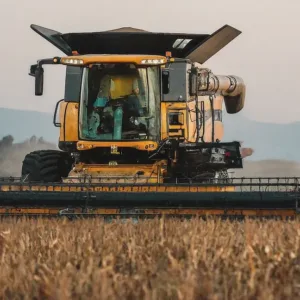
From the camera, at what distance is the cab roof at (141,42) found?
11.8m

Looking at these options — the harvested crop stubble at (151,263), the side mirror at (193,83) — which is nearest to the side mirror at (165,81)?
the side mirror at (193,83)

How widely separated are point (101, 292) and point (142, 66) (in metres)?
8.09

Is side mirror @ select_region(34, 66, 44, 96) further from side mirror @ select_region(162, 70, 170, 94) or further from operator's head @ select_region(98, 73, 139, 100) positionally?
side mirror @ select_region(162, 70, 170, 94)

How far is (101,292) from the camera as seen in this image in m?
3.26

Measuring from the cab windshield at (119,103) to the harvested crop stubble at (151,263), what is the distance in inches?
200

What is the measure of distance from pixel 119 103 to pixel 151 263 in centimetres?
706

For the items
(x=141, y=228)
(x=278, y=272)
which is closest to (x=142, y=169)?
(x=141, y=228)

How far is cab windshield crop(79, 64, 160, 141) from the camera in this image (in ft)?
36.7

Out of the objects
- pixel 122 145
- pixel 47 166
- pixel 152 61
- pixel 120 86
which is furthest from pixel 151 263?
pixel 47 166

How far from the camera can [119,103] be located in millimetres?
11250

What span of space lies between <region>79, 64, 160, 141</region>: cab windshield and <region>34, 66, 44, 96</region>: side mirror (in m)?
0.54

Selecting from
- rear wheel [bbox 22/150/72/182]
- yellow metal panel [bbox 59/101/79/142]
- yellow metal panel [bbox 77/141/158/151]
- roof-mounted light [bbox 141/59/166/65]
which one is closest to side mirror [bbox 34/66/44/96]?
yellow metal panel [bbox 59/101/79/142]

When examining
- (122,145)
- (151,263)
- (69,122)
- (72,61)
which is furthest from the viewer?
(69,122)

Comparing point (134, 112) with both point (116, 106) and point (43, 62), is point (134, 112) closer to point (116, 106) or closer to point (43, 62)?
point (116, 106)
